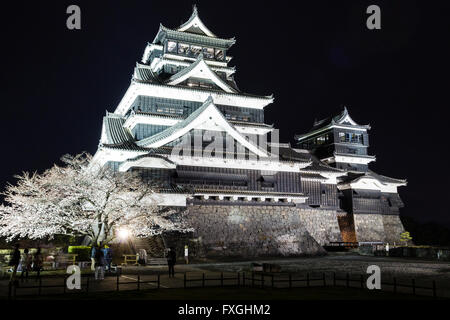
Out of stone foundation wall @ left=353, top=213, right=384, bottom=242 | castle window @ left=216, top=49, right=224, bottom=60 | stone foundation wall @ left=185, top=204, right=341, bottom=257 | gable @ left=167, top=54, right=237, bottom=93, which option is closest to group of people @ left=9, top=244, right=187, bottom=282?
stone foundation wall @ left=185, top=204, right=341, bottom=257

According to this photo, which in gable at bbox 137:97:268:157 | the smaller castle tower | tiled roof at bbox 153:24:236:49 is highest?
tiled roof at bbox 153:24:236:49

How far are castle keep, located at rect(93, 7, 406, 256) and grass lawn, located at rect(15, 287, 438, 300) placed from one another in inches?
587

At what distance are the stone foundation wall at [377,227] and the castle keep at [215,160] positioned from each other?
170mm

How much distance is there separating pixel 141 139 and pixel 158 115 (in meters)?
2.39

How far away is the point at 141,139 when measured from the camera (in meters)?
32.4

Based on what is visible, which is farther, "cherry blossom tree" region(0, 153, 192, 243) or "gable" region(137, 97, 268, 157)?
"gable" region(137, 97, 268, 157)

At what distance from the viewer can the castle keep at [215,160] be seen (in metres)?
28.9

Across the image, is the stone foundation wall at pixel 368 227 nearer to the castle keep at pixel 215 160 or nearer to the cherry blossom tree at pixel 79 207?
the castle keep at pixel 215 160

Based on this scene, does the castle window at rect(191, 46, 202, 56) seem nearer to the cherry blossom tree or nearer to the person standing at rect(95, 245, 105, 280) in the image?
the cherry blossom tree

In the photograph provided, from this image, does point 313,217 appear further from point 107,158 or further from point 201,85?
point 107,158

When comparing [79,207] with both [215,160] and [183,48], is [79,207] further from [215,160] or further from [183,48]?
[183,48]

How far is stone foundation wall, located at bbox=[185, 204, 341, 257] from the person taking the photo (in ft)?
92.8

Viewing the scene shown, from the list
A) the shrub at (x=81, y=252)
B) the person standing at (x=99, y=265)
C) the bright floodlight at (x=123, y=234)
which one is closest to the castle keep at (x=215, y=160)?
the bright floodlight at (x=123, y=234)
